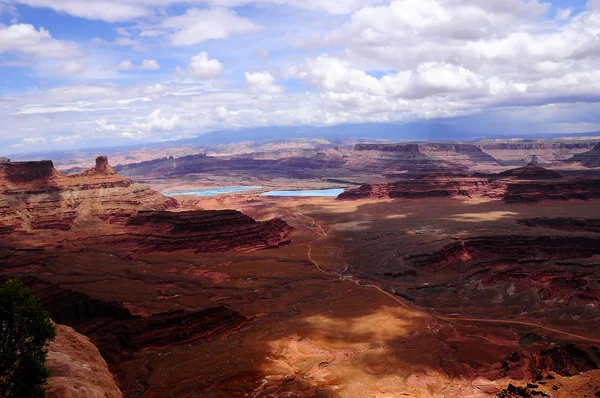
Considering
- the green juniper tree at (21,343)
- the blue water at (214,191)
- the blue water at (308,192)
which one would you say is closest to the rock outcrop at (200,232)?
the green juniper tree at (21,343)

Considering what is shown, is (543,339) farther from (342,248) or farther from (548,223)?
(548,223)

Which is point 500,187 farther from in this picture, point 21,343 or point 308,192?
point 21,343

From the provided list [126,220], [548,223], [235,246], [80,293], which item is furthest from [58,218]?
[548,223]

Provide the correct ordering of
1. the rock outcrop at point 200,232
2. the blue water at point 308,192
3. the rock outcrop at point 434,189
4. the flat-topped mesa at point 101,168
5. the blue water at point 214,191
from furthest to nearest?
1. the blue water at point 214,191
2. the blue water at point 308,192
3. the rock outcrop at point 434,189
4. the flat-topped mesa at point 101,168
5. the rock outcrop at point 200,232

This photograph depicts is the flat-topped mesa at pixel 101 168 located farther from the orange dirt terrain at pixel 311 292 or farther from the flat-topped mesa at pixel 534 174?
the flat-topped mesa at pixel 534 174

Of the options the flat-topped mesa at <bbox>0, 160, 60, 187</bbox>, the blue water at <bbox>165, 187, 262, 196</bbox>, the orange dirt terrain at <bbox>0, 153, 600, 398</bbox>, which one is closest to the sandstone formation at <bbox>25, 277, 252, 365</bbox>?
the orange dirt terrain at <bbox>0, 153, 600, 398</bbox>

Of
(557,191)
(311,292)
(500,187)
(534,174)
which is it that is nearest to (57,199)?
(311,292)

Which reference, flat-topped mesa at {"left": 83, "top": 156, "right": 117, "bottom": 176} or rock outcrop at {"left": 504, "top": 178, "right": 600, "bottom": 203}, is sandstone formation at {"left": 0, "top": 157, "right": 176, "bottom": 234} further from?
rock outcrop at {"left": 504, "top": 178, "right": 600, "bottom": 203}
